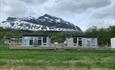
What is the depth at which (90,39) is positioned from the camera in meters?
68.0

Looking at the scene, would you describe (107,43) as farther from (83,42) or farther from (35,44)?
(35,44)

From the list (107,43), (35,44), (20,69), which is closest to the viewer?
(20,69)

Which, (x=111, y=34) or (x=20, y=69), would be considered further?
(x=111, y=34)

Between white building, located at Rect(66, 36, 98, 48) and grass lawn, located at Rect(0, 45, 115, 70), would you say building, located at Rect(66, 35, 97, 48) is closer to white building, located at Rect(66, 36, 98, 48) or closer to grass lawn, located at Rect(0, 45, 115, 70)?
white building, located at Rect(66, 36, 98, 48)

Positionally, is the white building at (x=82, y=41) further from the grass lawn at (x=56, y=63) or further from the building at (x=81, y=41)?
the grass lawn at (x=56, y=63)

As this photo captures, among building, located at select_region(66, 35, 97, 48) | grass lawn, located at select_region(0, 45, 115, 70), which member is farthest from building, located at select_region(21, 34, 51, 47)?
grass lawn, located at select_region(0, 45, 115, 70)

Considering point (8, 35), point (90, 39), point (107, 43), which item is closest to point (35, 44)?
point (90, 39)

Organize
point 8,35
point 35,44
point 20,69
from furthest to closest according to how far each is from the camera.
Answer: point 8,35
point 35,44
point 20,69

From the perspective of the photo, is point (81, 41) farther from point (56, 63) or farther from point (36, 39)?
point (56, 63)

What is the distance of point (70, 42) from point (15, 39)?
32016 millimetres

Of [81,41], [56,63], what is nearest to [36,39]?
[81,41]

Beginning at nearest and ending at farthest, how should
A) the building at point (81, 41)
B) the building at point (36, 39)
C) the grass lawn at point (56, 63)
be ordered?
the grass lawn at point (56, 63), the building at point (81, 41), the building at point (36, 39)

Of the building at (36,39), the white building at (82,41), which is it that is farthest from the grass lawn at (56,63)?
the building at (36,39)

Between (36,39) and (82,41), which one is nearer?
(82,41)
